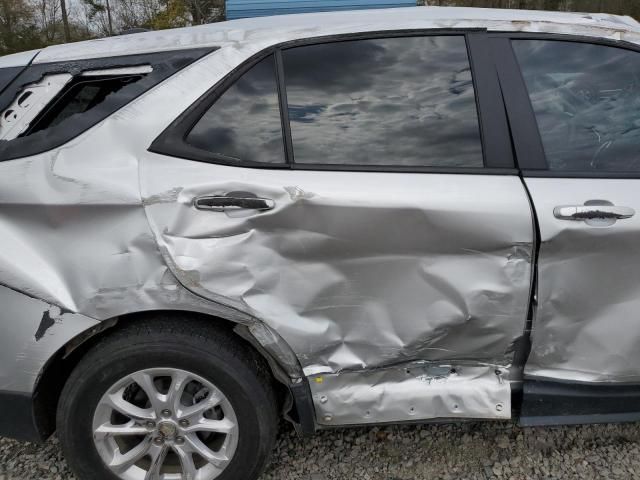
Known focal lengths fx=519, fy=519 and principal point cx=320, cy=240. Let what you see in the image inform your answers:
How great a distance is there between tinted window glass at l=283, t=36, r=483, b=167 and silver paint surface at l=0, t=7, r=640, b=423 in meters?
0.10

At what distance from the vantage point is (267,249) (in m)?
1.81

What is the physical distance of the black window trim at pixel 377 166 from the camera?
184cm

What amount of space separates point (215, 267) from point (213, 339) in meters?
0.28

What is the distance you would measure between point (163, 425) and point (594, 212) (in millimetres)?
1740

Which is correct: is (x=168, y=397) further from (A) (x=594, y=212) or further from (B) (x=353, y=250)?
(A) (x=594, y=212)

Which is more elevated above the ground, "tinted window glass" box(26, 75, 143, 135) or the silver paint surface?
"tinted window glass" box(26, 75, 143, 135)

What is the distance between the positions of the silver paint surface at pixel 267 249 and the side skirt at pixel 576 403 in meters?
0.16

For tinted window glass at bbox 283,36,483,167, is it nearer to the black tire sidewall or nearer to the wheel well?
the wheel well

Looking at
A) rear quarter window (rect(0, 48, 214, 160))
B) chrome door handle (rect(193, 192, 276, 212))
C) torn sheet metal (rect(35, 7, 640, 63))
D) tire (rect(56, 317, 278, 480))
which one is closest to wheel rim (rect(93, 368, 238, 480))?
tire (rect(56, 317, 278, 480))

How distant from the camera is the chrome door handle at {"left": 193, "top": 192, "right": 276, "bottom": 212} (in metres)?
1.78

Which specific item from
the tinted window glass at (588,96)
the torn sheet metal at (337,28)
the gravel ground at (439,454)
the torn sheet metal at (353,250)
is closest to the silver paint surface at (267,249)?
the torn sheet metal at (353,250)

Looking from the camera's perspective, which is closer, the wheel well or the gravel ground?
the wheel well

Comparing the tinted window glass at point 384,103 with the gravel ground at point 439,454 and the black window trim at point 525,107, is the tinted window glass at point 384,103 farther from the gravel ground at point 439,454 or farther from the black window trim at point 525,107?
the gravel ground at point 439,454

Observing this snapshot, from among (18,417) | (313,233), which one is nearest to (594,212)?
(313,233)
